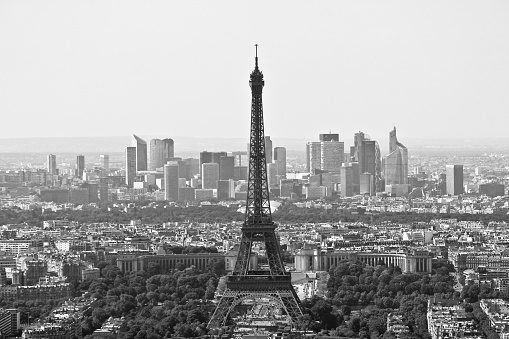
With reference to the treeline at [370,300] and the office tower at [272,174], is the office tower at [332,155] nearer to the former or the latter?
the office tower at [272,174]

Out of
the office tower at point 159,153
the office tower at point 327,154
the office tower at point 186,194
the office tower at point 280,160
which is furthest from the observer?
the office tower at point 159,153

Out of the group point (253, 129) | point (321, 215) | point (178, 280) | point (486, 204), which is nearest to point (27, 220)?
point (321, 215)

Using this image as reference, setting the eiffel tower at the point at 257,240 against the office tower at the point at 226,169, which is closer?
the eiffel tower at the point at 257,240

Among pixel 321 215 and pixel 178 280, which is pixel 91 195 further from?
pixel 178 280

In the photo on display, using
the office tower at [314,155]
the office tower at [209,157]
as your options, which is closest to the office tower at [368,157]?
the office tower at [314,155]

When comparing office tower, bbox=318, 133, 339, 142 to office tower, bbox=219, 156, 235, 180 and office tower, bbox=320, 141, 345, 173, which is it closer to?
office tower, bbox=320, 141, 345, 173

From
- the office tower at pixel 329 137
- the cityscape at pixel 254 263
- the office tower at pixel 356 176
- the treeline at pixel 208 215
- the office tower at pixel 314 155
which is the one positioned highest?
the office tower at pixel 329 137

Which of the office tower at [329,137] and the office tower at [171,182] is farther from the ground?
the office tower at [329,137]

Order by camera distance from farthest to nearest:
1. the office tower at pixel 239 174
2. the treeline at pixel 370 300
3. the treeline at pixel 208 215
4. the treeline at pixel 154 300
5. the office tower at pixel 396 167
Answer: the office tower at pixel 396 167
the office tower at pixel 239 174
the treeline at pixel 208 215
the treeline at pixel 370 300
the treeline at pixel 154 300
